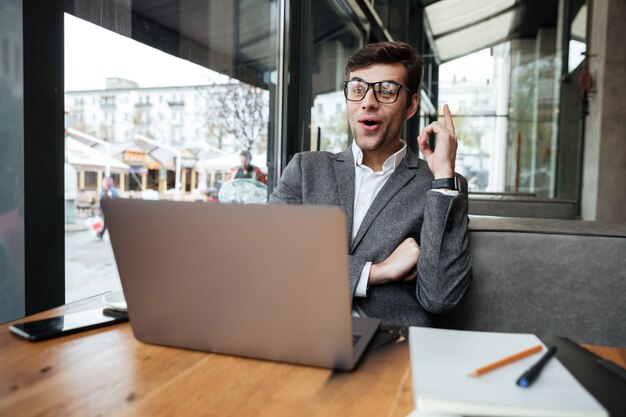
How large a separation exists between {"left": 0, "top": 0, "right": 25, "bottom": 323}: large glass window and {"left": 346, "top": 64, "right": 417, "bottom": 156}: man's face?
2.59 ft

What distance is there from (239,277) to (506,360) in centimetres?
32

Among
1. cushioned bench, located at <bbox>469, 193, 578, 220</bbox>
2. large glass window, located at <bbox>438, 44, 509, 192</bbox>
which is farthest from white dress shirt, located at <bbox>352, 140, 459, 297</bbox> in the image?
Result: large glass window, located at <bbox>438, 44, 509, 192</bbox>

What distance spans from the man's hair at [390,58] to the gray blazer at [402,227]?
218mm

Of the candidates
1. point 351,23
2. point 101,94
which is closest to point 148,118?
point 101,94

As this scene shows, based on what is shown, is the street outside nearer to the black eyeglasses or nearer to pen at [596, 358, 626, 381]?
the black eyeglasses

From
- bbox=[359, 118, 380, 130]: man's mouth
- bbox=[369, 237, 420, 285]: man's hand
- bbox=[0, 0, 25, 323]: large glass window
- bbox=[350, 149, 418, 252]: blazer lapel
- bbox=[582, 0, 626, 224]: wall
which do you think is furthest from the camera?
bbox=[582, 0, 626, 224]: wall

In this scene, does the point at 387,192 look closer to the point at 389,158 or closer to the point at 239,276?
the point at 389,158

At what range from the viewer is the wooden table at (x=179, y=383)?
1.66 ft

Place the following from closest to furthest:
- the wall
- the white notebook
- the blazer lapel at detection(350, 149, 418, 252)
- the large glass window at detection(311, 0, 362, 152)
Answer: the white notebook
the blazer lapel at detection(350, 149, 418, 252)
the large glass window at detection(311, 0, 362, 152)
the wall

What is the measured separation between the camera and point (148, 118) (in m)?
1.60

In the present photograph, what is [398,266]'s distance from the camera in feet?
3.77

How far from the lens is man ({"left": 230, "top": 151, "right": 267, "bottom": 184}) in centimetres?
222

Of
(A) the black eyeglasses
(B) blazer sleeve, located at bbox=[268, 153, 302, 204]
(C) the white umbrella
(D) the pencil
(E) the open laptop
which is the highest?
(A) the black eyeglasses

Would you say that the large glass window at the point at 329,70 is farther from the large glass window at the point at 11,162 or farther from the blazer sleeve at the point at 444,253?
the large glass window at the point at 11,162
